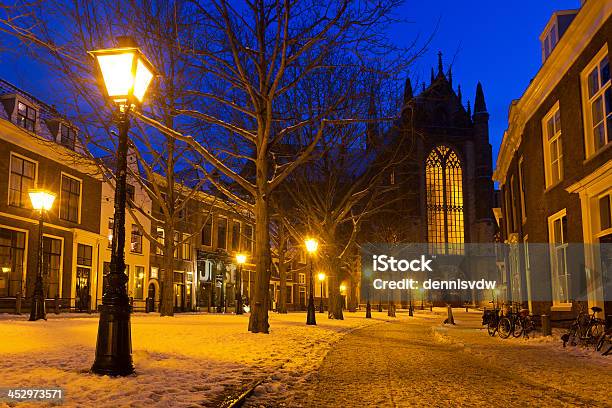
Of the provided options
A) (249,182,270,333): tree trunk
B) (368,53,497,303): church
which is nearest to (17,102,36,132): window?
(249,182,270,333): tree trunk

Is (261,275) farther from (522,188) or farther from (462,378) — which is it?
(522,188)

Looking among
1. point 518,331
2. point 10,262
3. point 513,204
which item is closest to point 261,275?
point 518,331

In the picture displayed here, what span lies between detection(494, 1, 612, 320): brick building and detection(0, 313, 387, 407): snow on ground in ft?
24.6

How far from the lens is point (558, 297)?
18.9 metres

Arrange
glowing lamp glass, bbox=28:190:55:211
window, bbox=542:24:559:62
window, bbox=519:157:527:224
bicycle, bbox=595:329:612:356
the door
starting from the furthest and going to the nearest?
window, bbox=519:157:527:224, window, bbox=542:24:559:62, glowing lamp glass, bbox=28:190:55:211, the door, bicycle, bbox=595:329:612:356

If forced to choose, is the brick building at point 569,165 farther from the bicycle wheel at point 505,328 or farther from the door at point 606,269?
the bicycle wheel at point 505,328

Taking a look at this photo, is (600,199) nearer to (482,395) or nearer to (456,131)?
(482,395)

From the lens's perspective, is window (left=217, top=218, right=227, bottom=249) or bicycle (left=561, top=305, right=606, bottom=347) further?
window (left=217, top=218, right=227, bottom=249)

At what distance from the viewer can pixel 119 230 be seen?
299 inches

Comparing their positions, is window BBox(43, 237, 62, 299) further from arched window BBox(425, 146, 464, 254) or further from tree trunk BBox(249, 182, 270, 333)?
arched window BBox(425, 146, 464, 254)

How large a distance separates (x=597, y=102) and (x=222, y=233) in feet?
129

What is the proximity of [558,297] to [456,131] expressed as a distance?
230ft

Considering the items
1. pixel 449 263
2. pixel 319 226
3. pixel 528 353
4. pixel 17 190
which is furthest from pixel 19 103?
pixel 449 263

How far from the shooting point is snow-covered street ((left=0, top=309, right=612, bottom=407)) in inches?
263
